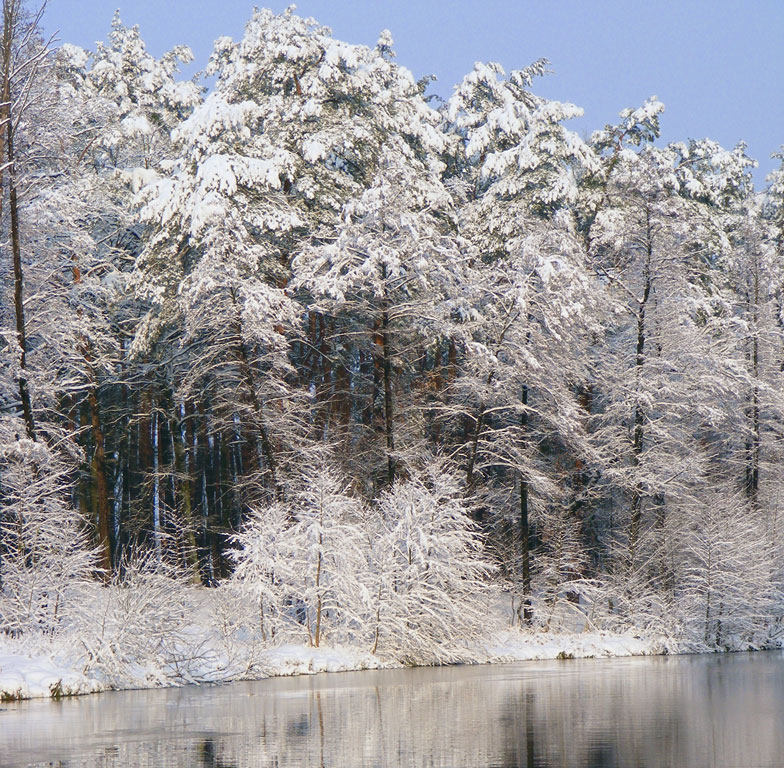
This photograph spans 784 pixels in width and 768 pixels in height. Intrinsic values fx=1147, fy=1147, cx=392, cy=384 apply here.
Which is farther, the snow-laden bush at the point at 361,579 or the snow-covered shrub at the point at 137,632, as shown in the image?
the snow-laden bush at the point at 361,579

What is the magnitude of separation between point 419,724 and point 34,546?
11535 millimetres

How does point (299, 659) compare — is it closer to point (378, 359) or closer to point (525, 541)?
point (525, 541)

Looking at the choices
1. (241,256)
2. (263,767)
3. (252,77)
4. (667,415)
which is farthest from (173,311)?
(263,767)

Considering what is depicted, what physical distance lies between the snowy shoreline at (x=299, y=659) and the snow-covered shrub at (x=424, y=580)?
2.60 feet

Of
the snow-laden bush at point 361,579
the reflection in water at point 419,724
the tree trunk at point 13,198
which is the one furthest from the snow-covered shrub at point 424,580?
the tree trunk at point 13,198

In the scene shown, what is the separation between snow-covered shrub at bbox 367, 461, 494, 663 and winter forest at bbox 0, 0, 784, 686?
10cm

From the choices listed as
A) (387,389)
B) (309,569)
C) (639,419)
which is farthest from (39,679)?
(639,419)

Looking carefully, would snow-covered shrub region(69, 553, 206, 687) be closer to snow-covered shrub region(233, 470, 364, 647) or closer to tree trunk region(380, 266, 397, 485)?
snow-covered shrub region(233, 470, 364, 647)

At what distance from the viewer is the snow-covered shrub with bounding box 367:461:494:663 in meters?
26.9

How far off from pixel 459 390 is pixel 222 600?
11.7 meters

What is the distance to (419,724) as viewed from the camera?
15711mm

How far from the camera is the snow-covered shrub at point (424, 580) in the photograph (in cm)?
2692

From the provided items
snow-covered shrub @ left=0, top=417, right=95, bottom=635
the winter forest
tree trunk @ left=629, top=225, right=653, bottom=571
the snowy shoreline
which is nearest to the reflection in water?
the snowy shoreline

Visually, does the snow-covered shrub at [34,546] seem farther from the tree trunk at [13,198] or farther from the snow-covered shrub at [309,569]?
the snow-covered shrub at [309,569]
